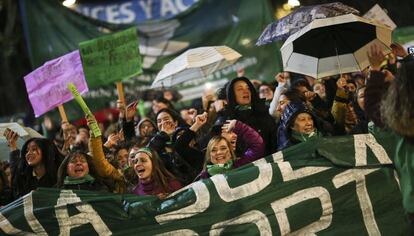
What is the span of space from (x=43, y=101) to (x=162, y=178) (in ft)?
12.2

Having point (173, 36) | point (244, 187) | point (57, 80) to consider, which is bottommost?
point (244, 187)

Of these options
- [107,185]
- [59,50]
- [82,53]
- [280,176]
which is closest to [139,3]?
[59,50]

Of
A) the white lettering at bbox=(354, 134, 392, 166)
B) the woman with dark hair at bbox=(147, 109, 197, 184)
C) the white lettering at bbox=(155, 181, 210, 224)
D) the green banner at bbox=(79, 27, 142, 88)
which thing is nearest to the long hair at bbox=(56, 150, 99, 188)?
the woman with dark hair at bbox=(147, 109, 197, 184)

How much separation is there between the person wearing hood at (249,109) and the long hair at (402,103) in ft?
8.44

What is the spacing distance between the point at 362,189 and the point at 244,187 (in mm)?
880

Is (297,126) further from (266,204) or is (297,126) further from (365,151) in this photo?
(266,204)

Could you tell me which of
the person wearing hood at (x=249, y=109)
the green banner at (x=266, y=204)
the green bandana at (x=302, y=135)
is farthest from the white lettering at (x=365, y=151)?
the person wearing hood at (x=249, y=109)

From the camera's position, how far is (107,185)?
22.9 feet

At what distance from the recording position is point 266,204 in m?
5.95

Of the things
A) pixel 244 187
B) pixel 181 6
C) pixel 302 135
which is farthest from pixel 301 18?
pixel 181 6

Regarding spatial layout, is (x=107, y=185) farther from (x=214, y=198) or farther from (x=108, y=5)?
(x=108, y=5)

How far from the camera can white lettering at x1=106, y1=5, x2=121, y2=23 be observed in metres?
14.8

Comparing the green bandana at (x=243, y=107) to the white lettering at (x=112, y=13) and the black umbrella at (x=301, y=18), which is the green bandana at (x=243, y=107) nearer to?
the black umbrella at (x=301, y=18)

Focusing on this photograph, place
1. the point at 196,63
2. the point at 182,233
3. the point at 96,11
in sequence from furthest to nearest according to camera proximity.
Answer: the point at 96,11
the point at 196,63
the point at 182,233
